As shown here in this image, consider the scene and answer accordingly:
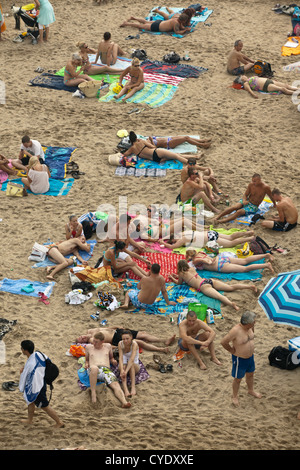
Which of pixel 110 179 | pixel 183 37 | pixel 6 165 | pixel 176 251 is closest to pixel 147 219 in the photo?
pixel 176 251

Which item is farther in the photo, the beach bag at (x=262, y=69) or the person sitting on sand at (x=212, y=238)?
the beach bag at (x=262, y=69)

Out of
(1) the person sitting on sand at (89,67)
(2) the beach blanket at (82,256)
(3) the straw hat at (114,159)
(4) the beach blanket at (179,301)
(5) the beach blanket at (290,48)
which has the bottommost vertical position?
(2) the beach blanket at (82,256)

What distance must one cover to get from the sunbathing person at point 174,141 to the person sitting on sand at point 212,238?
3.08 meters

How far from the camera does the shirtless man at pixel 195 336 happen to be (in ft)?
30.9

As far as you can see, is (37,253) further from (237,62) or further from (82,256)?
(237,62)

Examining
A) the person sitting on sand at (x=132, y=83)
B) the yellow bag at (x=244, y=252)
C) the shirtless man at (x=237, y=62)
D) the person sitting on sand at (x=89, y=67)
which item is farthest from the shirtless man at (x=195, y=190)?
the person sitting on sand at (x=89, y=67)

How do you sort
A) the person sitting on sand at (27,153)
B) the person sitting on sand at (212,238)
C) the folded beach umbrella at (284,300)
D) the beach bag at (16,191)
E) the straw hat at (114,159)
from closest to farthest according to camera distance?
the folded beach umbrella at (284,300), the person sitting on sand at (212,238), the beach bag at (16,191), the person sitting on sand at (27,153), the straw hat at (114,159)

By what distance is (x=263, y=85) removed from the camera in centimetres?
1647

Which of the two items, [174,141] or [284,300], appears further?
[174,141]

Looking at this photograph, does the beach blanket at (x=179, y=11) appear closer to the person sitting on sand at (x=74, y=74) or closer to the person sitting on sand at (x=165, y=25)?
the person sitting on sand at (x=165, y=25)

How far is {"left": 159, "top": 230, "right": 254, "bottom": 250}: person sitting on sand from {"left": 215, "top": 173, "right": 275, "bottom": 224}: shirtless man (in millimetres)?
648

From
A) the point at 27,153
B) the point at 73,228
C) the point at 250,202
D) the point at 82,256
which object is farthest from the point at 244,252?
the point at 27,153

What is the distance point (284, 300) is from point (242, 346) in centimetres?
77
